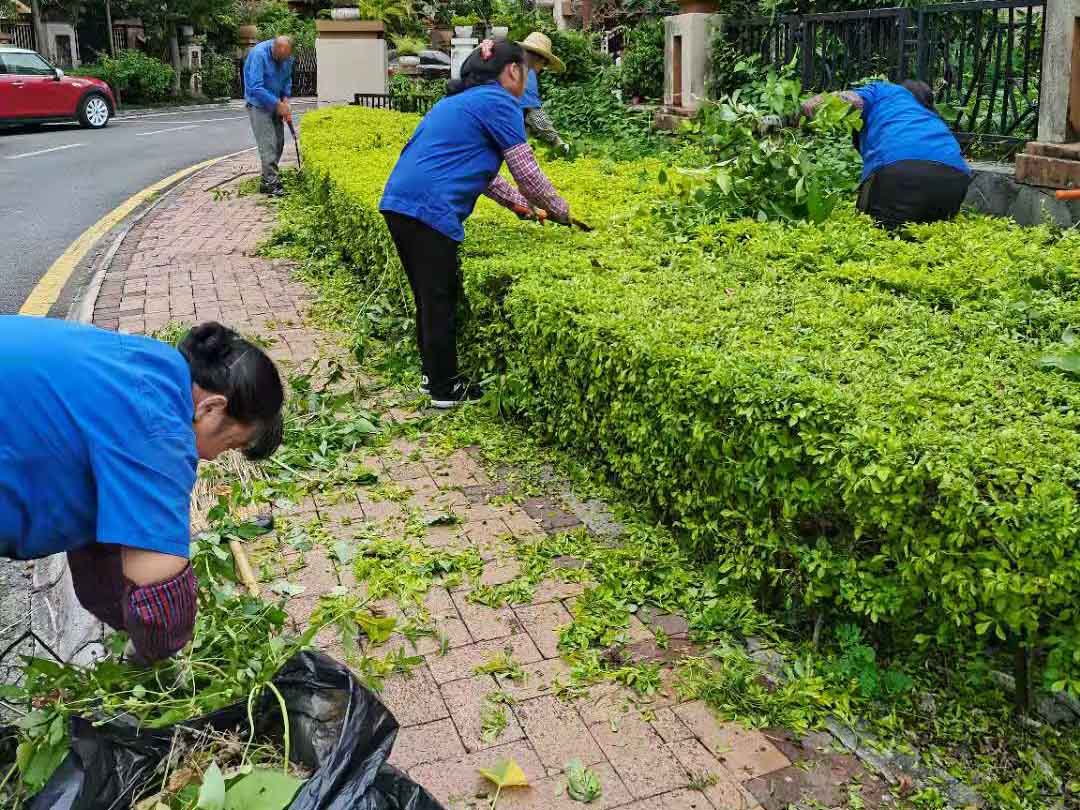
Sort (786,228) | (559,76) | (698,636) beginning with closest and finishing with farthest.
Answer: (698,636)
(786,228)
(559,76)

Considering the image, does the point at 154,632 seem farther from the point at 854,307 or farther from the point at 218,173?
the point at 218,173

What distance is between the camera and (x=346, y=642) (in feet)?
9.79

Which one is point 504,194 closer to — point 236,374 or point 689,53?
point 236,374

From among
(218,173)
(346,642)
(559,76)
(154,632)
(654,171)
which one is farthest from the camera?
(559,76)

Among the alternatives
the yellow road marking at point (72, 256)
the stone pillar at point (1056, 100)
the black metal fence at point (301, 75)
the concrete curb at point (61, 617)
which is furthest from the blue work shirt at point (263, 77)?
the black metal fence at point (301, 75)

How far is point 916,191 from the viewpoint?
19.7 feet

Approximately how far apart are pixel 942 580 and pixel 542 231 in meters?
3.81

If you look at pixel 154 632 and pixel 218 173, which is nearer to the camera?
pixel 154 632

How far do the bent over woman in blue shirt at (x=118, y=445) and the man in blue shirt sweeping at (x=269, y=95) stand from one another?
10339 millimetres

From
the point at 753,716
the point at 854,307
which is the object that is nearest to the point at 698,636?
the point at 753,716

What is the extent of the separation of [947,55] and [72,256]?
7420mm

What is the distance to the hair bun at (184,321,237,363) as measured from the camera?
7.66 ft

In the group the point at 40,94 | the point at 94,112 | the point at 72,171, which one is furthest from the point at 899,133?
the point at 94,112

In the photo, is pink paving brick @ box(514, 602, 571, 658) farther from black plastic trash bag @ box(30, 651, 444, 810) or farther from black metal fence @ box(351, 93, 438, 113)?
black metal fence @ box(351, 93, 438, 113)
